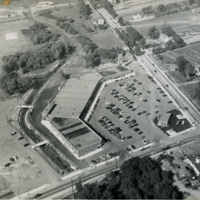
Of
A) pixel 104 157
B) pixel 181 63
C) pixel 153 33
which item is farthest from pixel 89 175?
pixel 153 33

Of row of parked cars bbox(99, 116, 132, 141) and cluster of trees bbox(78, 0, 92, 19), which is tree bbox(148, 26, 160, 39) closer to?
cluster of trees bbox(78, 0, 92, 19)

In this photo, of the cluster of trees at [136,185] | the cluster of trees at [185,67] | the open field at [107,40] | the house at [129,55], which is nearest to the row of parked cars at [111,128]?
the cluster of trees at [136,185]

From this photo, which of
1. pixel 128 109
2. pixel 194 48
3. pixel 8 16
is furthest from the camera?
pixel 8 16

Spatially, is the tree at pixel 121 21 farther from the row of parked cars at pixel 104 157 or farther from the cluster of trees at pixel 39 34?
the row of parked cars at pixel 104 157

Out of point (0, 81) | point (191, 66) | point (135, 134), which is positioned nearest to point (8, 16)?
point (0, 81)

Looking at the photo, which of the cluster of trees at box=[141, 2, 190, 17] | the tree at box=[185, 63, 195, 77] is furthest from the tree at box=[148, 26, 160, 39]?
the tree at box=[185, 63, 195, 77]

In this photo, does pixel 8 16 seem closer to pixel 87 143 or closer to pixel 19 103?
pixel 19 103

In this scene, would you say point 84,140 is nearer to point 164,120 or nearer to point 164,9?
point 164,120
